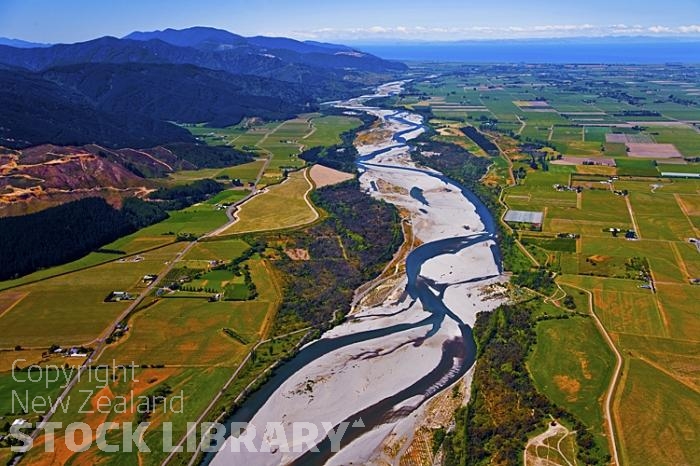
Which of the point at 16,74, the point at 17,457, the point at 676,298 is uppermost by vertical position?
the point at 16,74

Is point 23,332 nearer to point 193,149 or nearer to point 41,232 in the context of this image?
point 41,232

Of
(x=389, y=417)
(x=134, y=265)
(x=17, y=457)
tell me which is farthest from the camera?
(x=134, y=265)

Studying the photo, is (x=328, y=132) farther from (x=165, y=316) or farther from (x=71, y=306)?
(x=165, y=316)

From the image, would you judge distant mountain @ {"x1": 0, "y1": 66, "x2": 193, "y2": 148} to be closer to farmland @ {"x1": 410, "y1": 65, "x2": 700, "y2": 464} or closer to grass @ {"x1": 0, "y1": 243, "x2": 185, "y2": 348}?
grass @ {"x1": 0, "y1": 243, "x2": 185, "y2": 348}

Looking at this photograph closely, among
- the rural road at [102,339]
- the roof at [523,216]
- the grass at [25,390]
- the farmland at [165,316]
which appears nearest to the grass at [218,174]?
the farmland at [165,316]

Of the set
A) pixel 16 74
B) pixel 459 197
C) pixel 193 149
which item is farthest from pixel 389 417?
pixel 16 74

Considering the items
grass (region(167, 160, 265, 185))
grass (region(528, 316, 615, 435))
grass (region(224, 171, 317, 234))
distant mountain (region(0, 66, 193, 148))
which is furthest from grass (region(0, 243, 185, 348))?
distant mountain (region(0, 66, 193, 148))
